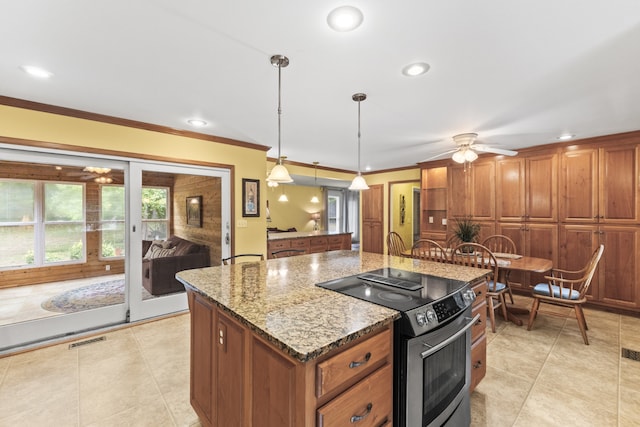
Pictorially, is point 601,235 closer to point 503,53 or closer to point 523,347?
point 523,347

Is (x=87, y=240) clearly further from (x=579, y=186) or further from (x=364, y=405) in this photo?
(x=579, y=186)

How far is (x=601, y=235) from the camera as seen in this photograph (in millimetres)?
3723

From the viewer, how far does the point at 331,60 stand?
1894mm

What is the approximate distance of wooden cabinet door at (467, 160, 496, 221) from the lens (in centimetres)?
463

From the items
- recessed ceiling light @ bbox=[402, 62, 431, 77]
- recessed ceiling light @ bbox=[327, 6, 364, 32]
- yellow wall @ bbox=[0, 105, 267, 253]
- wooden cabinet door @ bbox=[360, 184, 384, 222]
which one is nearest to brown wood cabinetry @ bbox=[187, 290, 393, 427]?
recessed ceiling light @ bbox=[327, 6, 364, 32]

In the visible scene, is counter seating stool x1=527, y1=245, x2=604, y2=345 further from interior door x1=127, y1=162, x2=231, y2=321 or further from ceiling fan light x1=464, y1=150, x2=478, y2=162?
interior door x1=127, y1=162, x2=231, y2=321

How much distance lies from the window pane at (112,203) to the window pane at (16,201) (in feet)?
1.92

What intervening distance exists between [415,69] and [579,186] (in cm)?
356

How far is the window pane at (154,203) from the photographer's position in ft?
10.9

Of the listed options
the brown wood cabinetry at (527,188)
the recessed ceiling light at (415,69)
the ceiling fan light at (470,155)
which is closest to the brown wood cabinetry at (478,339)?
the recessed ceiling light at (415,69)

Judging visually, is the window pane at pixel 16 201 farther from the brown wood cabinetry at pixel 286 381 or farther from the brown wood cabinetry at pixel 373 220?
the brown wood cabinetry at pixel 373 220

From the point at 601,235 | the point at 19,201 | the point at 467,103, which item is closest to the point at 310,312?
the point at 467,103

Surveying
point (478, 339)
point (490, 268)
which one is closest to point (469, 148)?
point (490, 268)

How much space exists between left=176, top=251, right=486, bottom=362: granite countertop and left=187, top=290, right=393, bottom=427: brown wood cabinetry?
2.4 inches
